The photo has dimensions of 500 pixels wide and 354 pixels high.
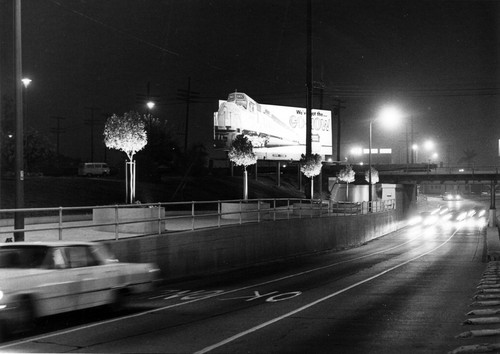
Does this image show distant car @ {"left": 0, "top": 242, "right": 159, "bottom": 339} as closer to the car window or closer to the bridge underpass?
the car window

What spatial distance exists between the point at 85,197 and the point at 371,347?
1337 inches

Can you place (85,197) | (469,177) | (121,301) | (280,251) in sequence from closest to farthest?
(121,301) < (280,251) < (85,197) < (469,177)

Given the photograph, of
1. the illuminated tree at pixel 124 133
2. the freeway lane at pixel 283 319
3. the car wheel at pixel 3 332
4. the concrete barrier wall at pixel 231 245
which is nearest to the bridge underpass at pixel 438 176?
Answer: the concrete barrier wall at pixel 231 245

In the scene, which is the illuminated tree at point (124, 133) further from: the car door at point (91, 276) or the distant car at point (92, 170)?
the distant car at point (92, 170)

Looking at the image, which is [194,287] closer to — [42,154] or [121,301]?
[121,301]

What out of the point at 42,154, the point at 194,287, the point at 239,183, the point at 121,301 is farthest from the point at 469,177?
the point at 121,301

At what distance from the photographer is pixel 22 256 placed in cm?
1220

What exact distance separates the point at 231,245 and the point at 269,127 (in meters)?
46.3

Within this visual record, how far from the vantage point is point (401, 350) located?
10172 mm

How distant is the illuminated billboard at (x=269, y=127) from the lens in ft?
213

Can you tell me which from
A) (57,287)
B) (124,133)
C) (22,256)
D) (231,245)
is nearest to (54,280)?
(57,287)

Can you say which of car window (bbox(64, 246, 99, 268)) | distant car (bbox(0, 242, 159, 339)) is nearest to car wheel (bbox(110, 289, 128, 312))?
distant car (bbox(0, 242, 159, 339))

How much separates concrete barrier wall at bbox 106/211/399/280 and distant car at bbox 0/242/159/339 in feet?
13.8

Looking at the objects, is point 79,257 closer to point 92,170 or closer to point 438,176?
point 438,176
